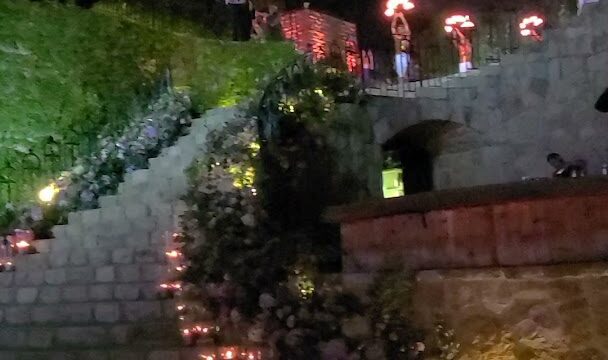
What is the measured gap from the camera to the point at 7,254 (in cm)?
687

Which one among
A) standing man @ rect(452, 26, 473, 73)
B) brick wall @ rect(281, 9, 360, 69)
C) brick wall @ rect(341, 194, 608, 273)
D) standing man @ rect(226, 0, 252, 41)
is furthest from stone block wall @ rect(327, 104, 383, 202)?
standing man @ rect(226, 0, 252, 41)

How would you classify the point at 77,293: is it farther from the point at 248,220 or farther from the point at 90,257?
the point at 248,220

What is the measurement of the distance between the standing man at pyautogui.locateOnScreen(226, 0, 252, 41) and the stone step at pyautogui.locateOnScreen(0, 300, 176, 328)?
7499 millimetres

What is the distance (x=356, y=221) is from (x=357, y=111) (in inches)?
95.2

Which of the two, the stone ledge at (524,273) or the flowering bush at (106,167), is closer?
the stone ledge at (524,273)

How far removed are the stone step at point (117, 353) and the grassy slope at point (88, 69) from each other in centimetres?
359

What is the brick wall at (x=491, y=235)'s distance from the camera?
3785 mm

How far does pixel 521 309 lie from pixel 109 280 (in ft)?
11.8

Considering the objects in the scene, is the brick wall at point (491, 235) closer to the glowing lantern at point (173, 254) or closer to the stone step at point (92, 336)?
the stone step at point (92, 336)

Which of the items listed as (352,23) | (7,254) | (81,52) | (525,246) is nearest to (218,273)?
(525,246)

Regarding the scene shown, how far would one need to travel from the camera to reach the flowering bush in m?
7.60

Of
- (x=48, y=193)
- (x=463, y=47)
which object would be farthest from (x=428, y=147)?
(x=48, y=193)

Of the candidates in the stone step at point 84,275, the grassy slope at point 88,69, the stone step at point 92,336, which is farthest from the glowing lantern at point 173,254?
the grassy slope at point 88,69

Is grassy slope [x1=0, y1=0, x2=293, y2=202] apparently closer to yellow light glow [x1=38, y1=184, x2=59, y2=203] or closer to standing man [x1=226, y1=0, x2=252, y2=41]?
yellow light glow [x1=38, y1=184, x2=59, y2=203]
